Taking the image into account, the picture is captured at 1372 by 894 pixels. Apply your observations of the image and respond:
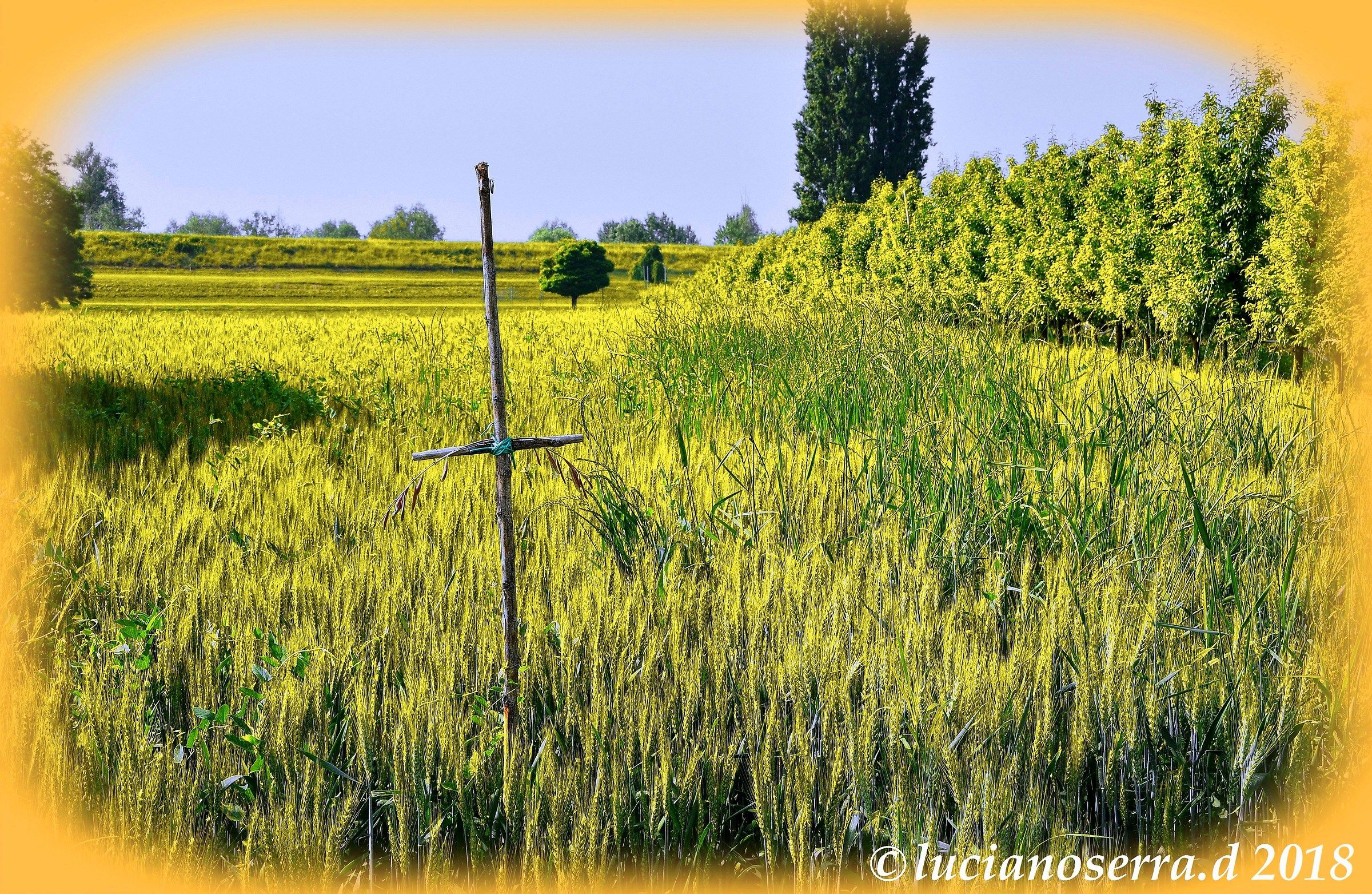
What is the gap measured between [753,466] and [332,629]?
1.66m

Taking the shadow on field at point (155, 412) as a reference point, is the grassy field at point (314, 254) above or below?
above

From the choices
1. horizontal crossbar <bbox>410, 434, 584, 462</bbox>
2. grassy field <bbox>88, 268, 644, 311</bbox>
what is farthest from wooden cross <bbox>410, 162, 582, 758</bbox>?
grassy field <bbox>88, 268, 644, 311</bbox>

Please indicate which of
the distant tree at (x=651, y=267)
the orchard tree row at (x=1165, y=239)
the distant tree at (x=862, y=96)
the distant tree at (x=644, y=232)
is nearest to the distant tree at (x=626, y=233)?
the distant tree at (x=644, y=232)

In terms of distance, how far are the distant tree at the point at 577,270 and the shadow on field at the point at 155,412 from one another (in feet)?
113

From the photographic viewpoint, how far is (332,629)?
7.96 feet

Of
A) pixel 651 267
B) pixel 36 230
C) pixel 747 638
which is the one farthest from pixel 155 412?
pixel 651 267

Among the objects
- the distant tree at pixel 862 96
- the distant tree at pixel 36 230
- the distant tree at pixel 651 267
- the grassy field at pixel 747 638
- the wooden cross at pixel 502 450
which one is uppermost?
the distant tree at pixel 862 96

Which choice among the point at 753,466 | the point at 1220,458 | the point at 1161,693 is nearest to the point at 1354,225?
the point at 1220,458

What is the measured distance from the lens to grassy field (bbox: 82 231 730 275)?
4244 cm

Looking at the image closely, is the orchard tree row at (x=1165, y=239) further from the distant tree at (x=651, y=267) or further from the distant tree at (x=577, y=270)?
the distant tree at (x=577, y=270)

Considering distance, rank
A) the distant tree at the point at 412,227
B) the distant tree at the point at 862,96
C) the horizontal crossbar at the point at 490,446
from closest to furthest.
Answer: the horizontal crossbar at the point at 490,446
the distant tree at the point at 862,96
the distant tree at the point at 412,227

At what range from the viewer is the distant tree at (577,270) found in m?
42.1

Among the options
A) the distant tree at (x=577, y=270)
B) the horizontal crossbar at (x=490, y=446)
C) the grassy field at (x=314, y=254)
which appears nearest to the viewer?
the horizontal crossbar at (x=490, y=446)

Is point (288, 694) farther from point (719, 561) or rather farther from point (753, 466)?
A: point (753, 466)
